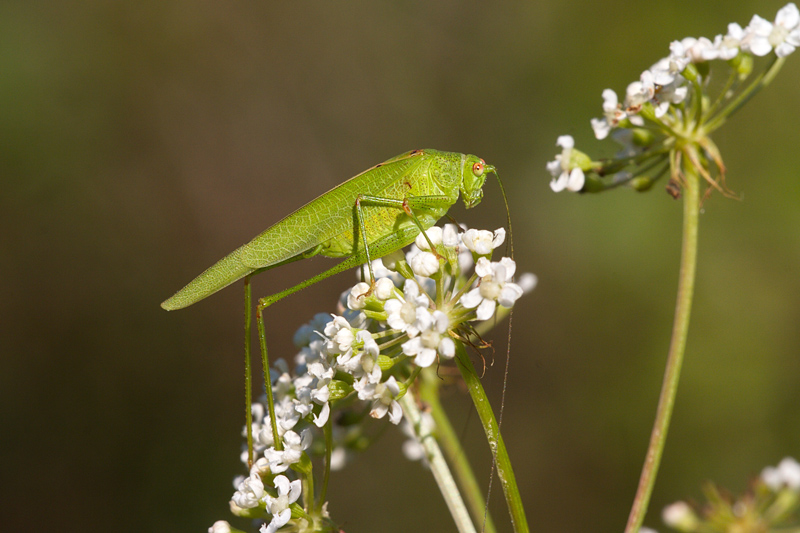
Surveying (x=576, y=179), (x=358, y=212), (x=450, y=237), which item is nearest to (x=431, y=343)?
(x=450, y=237)

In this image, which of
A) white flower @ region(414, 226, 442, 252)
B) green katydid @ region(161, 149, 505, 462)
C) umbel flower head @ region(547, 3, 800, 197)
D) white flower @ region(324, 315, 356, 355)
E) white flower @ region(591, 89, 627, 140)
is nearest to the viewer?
white flower @ region(324, 315, 356, 355)

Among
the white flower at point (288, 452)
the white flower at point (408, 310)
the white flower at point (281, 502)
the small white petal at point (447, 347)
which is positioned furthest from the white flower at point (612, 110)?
the white flower at point (281, 502)

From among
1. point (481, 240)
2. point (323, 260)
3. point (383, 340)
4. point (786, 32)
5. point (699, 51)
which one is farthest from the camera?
point (323, 260)

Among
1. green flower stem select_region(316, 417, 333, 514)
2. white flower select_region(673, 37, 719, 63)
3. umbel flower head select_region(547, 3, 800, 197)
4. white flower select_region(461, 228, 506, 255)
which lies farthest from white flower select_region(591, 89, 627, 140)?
green flower stem select_region(316, 417, 333, 514)

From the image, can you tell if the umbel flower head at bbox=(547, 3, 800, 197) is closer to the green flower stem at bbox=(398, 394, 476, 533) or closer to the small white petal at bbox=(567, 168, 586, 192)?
the small white petal at bbox=(567, 168, 586, 192)

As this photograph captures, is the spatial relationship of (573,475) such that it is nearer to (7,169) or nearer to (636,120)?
(636,120)

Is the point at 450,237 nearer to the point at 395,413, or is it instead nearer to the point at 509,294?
the point at 509,294
